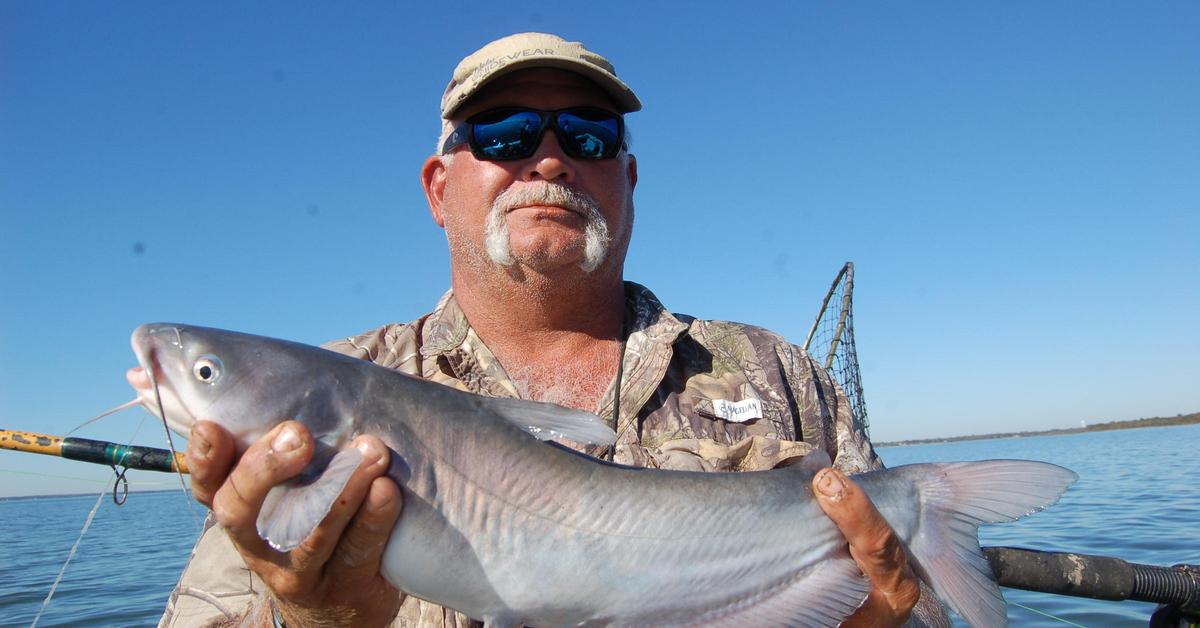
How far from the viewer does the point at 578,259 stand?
12.0 feet

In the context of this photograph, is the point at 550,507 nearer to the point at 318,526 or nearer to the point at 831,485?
the point at 318,526

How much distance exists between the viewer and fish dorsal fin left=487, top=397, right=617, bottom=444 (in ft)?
8.05

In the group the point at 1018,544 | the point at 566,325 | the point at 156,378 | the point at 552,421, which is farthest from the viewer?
the point at 1018,544

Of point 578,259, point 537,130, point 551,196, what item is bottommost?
point 578,259

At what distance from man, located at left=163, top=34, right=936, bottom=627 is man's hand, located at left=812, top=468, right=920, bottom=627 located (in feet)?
2.30

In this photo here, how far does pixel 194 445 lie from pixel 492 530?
0.86m

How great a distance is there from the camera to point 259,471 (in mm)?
2086

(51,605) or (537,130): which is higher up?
(537,130)

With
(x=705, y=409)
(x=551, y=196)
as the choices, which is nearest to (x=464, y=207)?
(x=551, y=196)

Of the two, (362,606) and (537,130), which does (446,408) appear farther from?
(537,130)

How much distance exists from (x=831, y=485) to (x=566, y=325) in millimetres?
1678

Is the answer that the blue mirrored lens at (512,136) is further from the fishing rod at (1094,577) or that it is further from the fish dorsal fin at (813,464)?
the fishing rod at (1094,577)

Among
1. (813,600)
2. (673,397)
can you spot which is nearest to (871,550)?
(813,600)

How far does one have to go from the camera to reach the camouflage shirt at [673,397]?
307 centimetres
